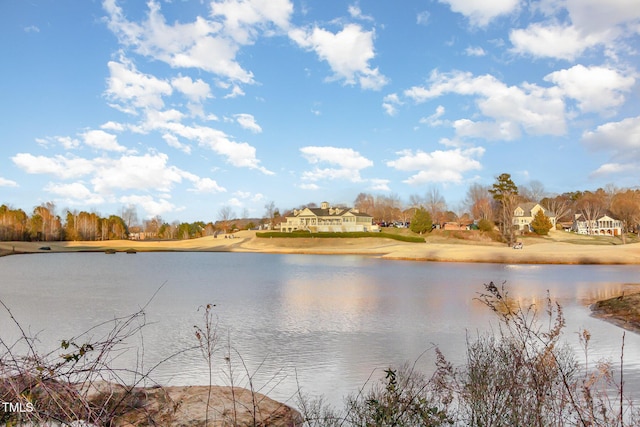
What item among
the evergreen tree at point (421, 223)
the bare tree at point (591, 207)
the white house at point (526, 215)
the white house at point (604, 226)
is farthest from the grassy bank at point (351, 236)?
the bare tree at point (591, 207)

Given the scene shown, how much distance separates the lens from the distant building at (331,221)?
9525 centimetres

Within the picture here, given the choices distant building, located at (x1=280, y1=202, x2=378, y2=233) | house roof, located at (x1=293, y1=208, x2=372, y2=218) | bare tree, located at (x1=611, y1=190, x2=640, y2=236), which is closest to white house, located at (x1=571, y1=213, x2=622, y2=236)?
bare tree, located at (x1=611, y1=190, x2=640, y2=236)

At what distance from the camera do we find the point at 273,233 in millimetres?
84062

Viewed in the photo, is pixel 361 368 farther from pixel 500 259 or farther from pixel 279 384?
pixel 500 259

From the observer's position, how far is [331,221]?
96062 mm

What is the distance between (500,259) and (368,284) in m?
26.4

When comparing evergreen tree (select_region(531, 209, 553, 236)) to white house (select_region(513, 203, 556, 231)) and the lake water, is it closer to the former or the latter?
white house (select_region(513, 203, 556, 231))

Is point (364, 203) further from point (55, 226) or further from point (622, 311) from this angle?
point (622, 311)

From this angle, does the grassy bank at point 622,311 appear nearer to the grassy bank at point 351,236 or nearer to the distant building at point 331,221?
the grassy bank at point 351,236

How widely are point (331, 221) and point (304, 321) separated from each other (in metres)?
81.4

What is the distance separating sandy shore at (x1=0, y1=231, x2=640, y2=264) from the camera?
46.6m

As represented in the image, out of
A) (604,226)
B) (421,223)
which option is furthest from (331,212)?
(604,226)

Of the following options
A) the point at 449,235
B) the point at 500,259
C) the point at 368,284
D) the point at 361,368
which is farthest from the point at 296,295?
the point at 449,235

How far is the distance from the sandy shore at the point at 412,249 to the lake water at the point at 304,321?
1950 cm
